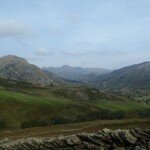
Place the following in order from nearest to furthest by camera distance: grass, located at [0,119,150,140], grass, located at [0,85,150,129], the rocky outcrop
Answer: the rocky outcrop
grass, located at [0,119,150,140]
grass, located at [0,85,150,129]

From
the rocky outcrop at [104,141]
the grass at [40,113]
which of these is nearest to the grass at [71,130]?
the rocky outcrop at [104,141]

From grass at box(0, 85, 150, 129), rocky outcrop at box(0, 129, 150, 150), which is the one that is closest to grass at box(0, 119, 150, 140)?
rocky outcrop at box(0, 129, 150, 150)

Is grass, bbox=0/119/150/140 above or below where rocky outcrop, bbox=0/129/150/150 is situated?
below

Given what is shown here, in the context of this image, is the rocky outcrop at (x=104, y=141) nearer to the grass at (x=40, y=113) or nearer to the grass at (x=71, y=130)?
the grass at (x=71, y=130)

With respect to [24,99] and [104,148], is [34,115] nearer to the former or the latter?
[24,99]

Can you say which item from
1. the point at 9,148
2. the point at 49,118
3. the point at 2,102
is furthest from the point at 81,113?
the point at 9,148

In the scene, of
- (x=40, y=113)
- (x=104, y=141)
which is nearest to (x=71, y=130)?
(x=104, y=141)

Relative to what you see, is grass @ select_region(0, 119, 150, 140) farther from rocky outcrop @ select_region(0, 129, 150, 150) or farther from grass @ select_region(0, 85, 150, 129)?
grass @ select_region(0, 85, 150, 129)

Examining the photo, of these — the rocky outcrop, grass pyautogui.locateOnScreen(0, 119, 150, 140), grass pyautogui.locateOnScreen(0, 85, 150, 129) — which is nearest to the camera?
the rocky outcrop

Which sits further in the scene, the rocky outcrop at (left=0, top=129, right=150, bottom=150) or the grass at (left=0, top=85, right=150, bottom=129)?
the grass at (left=0, top=85, right=150, bottom=129)

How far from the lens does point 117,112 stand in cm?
19725

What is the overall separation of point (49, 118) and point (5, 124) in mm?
24989

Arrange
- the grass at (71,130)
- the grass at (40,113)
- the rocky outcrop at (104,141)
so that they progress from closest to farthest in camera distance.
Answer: the rocky outcrop at (104,141), the grass at (71,130), the grass at (40,113)

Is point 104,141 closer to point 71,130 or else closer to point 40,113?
point 71,130
